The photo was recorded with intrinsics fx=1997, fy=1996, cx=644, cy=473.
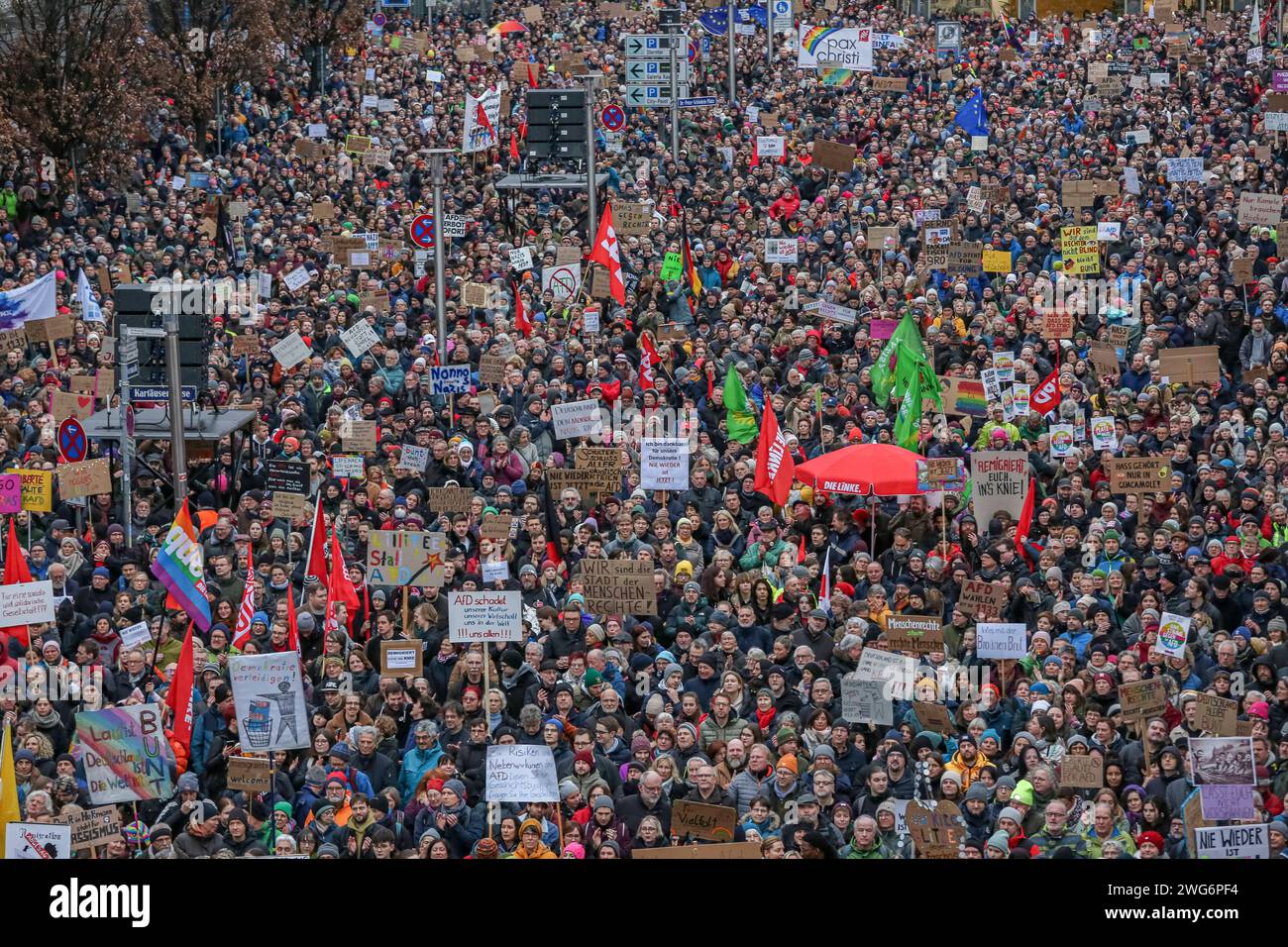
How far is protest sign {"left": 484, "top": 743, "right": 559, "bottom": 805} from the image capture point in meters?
10.8

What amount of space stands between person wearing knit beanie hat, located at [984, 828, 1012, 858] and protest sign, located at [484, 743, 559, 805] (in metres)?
2.32

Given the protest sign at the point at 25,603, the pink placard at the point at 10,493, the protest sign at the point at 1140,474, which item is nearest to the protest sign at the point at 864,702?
the protest sign at the point at 1140,474

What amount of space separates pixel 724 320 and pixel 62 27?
16059 mm

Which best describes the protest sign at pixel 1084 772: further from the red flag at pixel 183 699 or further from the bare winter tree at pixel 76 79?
the bare winter tree at pixel 76 79

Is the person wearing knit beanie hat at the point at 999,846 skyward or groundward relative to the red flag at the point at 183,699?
groundward

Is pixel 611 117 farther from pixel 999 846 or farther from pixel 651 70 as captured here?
pixel 999 846

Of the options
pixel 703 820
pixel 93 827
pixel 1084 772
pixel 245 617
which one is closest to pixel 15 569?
pixel 245 617

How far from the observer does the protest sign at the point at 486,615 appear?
41.4 feet

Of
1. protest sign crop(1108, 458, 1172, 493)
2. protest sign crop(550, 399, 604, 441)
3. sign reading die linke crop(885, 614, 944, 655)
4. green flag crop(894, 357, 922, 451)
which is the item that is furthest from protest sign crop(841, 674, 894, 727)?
protest sign crop(550, 399, 604, 441)

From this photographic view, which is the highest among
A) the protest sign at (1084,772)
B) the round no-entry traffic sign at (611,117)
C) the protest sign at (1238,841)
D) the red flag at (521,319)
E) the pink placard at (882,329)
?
the round no-entry traffic sign at (611,117)

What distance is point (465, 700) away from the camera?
12164mm

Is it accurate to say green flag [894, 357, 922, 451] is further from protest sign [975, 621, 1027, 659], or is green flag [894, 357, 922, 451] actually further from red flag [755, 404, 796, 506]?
protest sign [975, 621, 1027, 659]

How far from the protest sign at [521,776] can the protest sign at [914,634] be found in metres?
2.88
